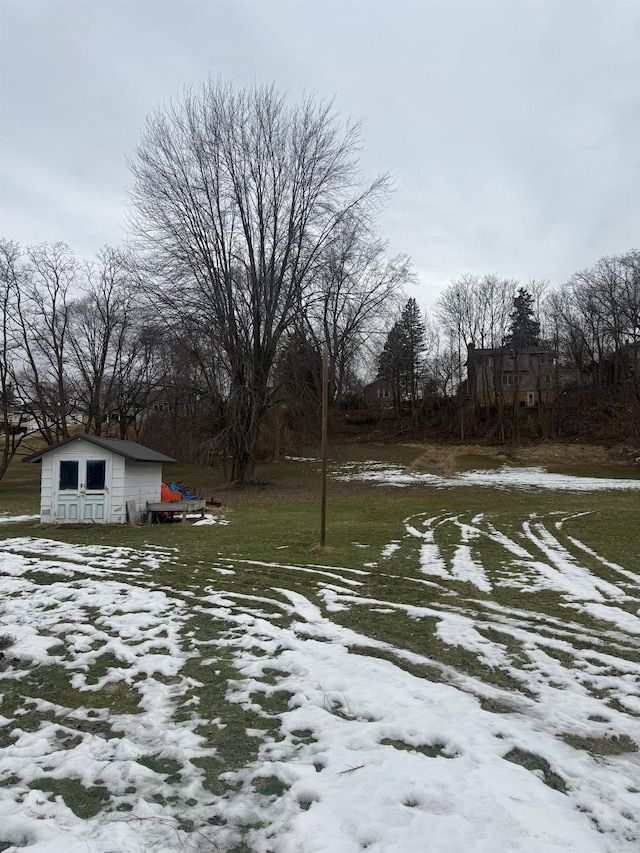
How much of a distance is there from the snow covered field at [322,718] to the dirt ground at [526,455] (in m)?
26.9

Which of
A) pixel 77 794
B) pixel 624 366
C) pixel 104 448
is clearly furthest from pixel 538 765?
pixel 624 366

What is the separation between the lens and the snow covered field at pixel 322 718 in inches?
103

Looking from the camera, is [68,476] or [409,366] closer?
[68,476]

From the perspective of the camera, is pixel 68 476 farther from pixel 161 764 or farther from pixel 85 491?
pixel 161 764

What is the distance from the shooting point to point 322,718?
3764 millimetres

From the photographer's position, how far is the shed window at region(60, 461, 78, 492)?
51.4ft

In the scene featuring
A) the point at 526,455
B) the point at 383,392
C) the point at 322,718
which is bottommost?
the point at 322,718

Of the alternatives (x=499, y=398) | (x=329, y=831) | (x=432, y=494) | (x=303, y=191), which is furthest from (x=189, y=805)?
(x=499, y=398)

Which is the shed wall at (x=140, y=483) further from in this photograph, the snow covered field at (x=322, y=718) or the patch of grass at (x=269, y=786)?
the patch of grass at (x=269, y=786)

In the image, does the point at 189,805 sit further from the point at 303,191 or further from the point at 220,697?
the point at 303,191

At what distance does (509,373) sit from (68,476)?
158ft

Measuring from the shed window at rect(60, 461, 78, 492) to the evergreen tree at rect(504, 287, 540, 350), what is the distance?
45236 mm

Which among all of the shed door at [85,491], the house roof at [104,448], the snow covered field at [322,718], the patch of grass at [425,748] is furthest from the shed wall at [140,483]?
the patch of grass at [425,748]

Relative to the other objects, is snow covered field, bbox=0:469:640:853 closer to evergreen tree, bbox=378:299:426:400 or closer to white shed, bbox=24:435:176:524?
white shed, bbox=24:435:176:524
